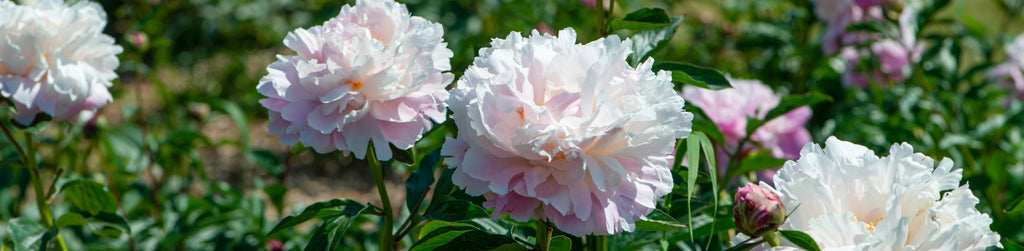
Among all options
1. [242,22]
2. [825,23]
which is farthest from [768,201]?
[242,22]

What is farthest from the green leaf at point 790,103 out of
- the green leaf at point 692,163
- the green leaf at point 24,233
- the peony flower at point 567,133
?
the green leaf at point 24,233

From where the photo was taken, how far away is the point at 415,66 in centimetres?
79

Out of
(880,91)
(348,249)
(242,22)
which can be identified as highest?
(880,91)

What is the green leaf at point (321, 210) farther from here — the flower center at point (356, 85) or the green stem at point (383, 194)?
the flower center at point (356, 85)

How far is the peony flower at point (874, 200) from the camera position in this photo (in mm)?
682

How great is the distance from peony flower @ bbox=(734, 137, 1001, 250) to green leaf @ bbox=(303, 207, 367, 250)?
41 cm

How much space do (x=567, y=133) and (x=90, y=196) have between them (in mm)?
857

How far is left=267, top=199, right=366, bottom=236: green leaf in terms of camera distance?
34.7 inches

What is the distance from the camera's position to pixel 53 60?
1053 millimetres

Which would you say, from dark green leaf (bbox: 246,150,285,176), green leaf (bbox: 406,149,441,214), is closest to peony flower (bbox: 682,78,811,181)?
green leaf (bbox: 406,149,441,214)

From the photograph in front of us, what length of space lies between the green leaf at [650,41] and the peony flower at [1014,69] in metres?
1.25

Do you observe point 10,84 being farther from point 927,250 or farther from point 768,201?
point 927,250

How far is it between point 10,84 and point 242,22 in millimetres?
2689

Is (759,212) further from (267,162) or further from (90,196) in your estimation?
(267,162)
